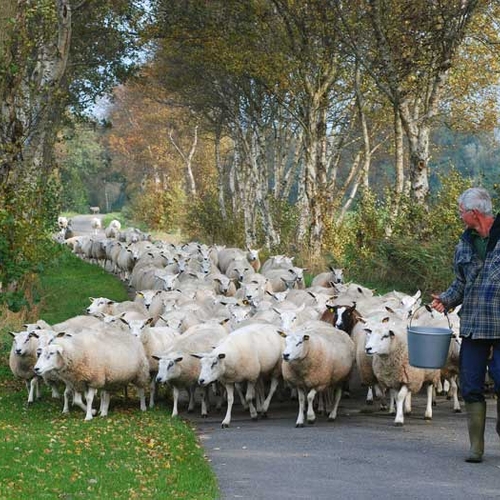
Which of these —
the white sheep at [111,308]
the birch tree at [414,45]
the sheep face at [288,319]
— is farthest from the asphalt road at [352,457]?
the birch tree at [414,45]

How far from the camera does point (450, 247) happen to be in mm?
22141

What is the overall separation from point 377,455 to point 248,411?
435 cm

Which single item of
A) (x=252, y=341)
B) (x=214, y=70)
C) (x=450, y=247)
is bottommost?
(x=252, y=341)

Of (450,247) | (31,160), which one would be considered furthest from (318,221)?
(31,160)

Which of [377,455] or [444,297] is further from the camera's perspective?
[377,455]

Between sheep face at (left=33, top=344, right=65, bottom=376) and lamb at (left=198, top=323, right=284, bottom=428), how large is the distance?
182 centimetres

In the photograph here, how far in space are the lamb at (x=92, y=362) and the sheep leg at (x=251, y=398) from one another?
1.43 meters

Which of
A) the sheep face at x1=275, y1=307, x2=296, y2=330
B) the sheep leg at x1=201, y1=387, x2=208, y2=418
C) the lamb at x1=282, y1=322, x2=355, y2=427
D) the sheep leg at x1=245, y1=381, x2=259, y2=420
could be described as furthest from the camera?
the sheep face at x1=275, y1=307, x2=296, y2=330

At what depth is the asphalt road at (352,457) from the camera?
29.0 feet

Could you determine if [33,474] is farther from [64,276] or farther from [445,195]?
[64,276]

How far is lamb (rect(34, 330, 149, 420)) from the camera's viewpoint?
13617mm

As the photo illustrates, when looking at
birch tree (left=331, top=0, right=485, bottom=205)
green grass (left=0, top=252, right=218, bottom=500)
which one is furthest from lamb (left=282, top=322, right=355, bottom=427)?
birch tree (left=331, top=0, right=485, bottom=205)

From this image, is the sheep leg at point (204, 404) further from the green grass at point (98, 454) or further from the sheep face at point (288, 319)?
the sheep face at point (288, 319)

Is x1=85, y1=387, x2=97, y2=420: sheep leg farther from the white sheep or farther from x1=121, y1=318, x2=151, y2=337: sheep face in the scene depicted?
the white sheep
